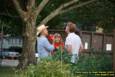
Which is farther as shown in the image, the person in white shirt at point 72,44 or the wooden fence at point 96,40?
the wooden fence at point 96,40

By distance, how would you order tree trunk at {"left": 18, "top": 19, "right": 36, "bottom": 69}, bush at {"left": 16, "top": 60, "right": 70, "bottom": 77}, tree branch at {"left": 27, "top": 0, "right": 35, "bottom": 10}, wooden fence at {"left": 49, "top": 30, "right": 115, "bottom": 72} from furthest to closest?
tree branch at {"left": 27, "top": 0, "right": 35, "bottom": 10}, tree trunk at {"left": 18, "top": 19, "right": 36, "bottom": 69}, wooden fence at {"left": 49, "top": 30, "right": 115, "bottom": 72}, bush at {"left": 16, "top": 60, "right": 70, "bottom": 77}

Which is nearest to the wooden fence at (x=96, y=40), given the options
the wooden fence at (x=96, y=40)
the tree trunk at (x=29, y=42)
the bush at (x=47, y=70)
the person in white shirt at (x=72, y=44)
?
the wooden fence at (x=96, y=40)

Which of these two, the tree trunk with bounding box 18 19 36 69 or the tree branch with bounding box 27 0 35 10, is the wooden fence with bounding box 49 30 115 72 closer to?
the tree trunk with bounding box 18 19 36 69

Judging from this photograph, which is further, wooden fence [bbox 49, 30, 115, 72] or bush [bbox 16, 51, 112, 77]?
wooden fence [bbox 49, 30, 115, 72]

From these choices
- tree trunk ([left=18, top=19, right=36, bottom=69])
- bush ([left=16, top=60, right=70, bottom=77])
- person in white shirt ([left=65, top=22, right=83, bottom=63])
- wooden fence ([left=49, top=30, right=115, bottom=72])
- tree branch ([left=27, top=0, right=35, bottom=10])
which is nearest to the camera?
bush ([left=16, top=60, right=70, bottom=77])

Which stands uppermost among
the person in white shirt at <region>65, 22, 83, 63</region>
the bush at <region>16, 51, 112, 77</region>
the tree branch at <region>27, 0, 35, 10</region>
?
the tree branch at <region>27, 0, 35, 10</region>

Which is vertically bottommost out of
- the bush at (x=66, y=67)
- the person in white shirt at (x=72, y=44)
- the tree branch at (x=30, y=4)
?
the bush at (x=66, y=67)

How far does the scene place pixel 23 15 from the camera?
23.0 meters

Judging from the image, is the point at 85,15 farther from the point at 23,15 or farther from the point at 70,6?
the point at 23,15

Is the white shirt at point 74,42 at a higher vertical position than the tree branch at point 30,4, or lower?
lower

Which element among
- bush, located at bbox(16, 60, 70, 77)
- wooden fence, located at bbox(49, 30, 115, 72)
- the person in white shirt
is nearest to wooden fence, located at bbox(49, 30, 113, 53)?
wooden fence, located at bbox(49, 30, 115, 72)

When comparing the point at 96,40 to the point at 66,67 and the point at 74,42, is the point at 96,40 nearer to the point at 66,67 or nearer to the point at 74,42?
the point at 74,42

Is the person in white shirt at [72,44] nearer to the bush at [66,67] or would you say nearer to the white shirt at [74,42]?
the white shirt at [74,42]

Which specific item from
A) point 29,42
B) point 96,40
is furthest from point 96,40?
point 29,42
